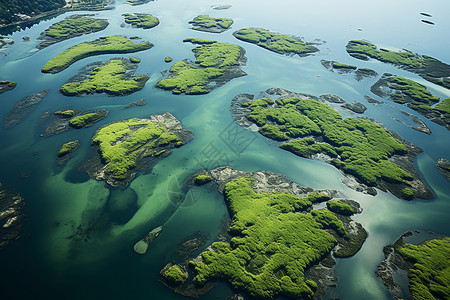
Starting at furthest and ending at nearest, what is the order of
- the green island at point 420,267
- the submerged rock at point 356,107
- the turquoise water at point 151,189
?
1. the submerged rock at point 356,107
2. the turquoise water at point 151,189
3. the green island at point 420,267

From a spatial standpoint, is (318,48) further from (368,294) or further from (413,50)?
(368,294)

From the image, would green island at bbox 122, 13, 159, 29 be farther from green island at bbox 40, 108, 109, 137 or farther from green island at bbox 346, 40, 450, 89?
green island at bbox 346, 40, 450, 89

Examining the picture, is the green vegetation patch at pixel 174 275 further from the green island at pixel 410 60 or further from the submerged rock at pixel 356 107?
the green island at pixel 410 60

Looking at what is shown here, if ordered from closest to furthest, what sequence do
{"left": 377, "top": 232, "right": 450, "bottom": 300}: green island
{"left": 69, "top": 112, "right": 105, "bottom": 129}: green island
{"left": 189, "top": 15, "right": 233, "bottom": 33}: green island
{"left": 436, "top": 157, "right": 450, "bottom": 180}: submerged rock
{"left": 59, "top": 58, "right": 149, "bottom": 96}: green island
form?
1. {"left": 377, "top": 232, "right": 450, "bottom": 300}: green island
2. {"left": 436, "top": 157, "right": 450, "bottom": 180}: submerged rock
3. {"left": 69, "top": 112, "right": 105, "bottom": 129}: green island
4. {"left": 59, "top": 58, "right": 149, "bottom": 96}: green island
5. {"left": 189, "top": 15, "right": 233, "bottom": 33}: green island

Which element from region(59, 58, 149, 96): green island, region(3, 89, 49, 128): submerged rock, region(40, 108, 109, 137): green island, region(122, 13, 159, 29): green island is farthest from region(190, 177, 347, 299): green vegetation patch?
region(122, 13, 159, 29): green island

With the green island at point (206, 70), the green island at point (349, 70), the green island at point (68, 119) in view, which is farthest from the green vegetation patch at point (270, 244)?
the green island at point (349, 70)

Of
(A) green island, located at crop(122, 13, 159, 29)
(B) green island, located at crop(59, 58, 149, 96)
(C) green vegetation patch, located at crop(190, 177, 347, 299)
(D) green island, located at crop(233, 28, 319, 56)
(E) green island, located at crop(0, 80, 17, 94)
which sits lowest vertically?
(C) green vegetation patch, located at crop(190, 177, 347, 299)
